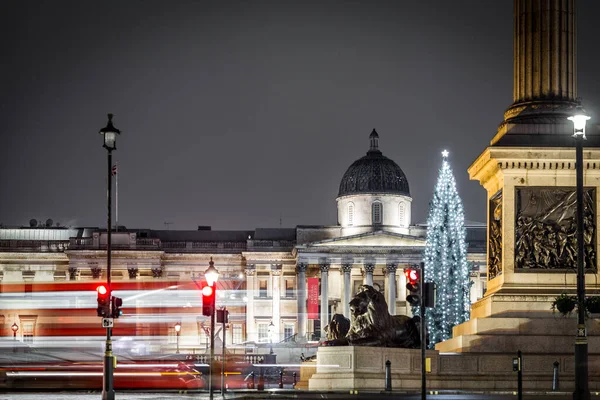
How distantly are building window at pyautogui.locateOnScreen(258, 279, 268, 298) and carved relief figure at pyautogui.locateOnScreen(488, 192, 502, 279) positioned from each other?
4828 inches

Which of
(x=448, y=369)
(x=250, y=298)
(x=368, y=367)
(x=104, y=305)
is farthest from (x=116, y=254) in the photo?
(x=448, y=369)

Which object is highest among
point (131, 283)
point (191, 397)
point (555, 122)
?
point (555, 122)

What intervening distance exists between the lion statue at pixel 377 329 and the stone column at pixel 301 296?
11161 centimetres

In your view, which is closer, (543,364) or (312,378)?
(543,364)

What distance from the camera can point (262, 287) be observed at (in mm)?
174250

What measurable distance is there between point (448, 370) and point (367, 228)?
122639 mm

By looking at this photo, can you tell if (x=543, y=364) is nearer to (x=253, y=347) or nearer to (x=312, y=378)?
(x=312, y=378)

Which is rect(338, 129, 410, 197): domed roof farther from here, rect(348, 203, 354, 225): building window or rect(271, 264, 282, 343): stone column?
rect(271, 264, 282, 343): stone column

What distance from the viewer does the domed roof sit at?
170 meters

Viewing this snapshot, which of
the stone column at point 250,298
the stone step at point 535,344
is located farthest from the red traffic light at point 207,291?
the stone column at point 250,298

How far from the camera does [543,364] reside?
47500mm

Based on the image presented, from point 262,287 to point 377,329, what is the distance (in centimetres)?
12293

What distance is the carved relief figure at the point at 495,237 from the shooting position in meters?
49.1

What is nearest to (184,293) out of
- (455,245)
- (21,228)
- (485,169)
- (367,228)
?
(485,169)
